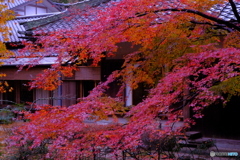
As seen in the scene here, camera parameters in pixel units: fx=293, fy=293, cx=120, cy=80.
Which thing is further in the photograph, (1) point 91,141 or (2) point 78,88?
(2) point 78,88

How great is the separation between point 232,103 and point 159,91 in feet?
15.8

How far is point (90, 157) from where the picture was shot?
6.51m

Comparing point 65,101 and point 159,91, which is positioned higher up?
point 159,91

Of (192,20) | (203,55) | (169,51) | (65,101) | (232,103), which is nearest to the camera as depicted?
(203,55)

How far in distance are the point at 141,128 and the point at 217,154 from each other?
3.87m

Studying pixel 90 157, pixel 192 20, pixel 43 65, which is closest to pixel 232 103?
pixel 192 20

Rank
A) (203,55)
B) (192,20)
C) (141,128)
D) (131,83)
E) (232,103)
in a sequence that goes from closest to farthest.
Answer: (141,128) < (203,55) < (192,20) < (131,83) < (232,103)

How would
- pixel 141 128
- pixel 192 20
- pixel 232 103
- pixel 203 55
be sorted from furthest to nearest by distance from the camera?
pixel 232 103, pixel 192 20, pixel 203 55, pixel 141 128

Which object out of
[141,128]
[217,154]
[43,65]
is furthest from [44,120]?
[43,65]

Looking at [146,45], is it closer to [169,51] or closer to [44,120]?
[169,51]

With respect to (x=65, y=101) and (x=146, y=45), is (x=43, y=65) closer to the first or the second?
(x=65, y=101)

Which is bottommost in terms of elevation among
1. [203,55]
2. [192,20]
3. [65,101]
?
[65,101]

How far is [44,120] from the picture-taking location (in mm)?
5730

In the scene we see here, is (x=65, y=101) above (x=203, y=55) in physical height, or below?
below
